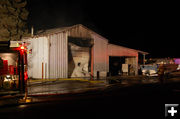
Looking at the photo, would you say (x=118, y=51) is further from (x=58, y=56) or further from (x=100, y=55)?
(x=58, y=56)

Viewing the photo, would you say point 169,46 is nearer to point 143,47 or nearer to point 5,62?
point 143,47

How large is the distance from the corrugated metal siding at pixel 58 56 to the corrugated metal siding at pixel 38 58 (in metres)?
0.50

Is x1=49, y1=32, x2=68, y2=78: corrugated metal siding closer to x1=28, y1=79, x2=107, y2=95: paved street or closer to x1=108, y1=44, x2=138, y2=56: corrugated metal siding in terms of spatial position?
x1=28, y1=79, x2=107, y2=95: paved street

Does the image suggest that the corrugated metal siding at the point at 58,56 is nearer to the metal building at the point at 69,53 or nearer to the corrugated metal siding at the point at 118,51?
the metal building at the point at 69,53

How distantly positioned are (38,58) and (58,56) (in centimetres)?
201

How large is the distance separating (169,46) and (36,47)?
47.2m

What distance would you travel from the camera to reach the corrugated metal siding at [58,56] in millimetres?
18406

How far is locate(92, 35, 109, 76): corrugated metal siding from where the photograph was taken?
2144cm

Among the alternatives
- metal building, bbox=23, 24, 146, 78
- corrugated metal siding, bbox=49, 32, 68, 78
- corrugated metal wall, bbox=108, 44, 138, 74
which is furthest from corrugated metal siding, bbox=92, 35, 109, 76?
corrugated metal siding, bbox=49, 32, 68, 78

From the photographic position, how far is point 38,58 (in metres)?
18.6

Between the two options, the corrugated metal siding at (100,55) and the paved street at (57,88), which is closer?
the paved street at (57,88)

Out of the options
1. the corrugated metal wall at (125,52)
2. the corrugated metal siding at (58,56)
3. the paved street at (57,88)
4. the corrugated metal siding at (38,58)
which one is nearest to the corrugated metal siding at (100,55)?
the corrugated metal wall at (125,52)

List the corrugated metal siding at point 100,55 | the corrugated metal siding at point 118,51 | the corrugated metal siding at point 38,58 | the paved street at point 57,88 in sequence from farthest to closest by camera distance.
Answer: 1. the corrugated metal siding at point 118,51
2. the corrugated metal siding at point 100,55
3. the corrugated metal siding at point 38,58
4. the paved street at point 57,88

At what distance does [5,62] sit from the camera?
1153cm
